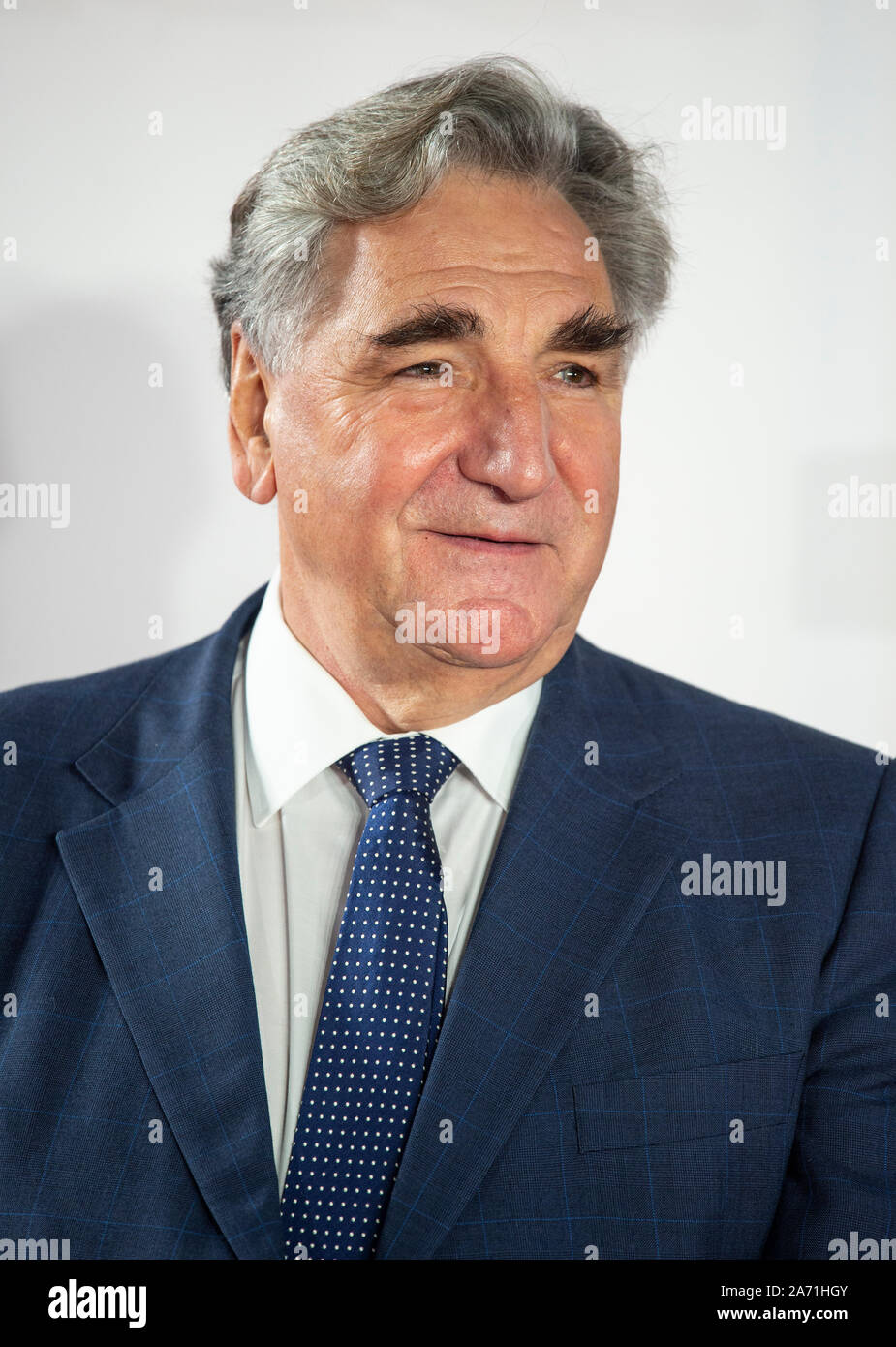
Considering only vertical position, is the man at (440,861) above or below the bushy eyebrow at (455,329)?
below

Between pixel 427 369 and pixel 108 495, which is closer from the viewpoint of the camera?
pixel 427 369

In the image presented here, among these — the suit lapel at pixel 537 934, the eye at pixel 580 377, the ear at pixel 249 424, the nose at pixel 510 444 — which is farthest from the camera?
the ear at pixel 249 424

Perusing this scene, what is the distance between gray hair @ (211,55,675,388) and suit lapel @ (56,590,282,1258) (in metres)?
0.47

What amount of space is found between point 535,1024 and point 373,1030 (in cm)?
17

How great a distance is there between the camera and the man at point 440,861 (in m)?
1.32

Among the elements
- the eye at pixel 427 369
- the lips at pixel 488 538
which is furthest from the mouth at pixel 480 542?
the eye at pixel 427 369

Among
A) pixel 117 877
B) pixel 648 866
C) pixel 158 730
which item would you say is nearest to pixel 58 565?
pixel 158 730

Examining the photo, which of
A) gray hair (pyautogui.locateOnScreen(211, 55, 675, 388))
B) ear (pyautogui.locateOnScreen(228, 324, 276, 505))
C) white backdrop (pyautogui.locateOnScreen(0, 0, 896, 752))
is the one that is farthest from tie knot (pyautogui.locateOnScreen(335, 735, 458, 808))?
white backdrop (pyautogui.locateOnScreen(0, 0, 896, 752))

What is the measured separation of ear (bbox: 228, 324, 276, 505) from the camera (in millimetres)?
1634

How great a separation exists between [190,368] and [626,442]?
0.69m

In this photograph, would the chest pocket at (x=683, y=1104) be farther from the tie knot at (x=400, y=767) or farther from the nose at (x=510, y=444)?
the nose at (x=510, y=444)

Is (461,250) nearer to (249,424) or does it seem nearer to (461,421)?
(461,421)

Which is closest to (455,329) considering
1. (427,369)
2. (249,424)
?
(427,369)

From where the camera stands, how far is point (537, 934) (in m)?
1.40
